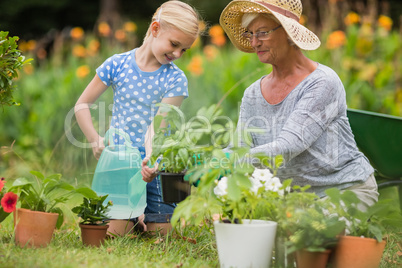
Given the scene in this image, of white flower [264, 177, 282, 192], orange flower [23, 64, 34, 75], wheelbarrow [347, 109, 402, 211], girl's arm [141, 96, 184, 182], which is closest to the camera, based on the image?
white flower [264, 177, 282, 192]

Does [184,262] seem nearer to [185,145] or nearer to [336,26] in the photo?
[185,145]

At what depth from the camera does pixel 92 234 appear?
7.89 feet

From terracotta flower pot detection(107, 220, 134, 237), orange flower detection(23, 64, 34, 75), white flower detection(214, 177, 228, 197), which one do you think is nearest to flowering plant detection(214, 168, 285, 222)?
white flower detection(214, 177, 228, 197)

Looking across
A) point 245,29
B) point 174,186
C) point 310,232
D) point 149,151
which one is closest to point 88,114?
point 149,151

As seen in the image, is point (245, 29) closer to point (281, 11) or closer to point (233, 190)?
point (281, 11)

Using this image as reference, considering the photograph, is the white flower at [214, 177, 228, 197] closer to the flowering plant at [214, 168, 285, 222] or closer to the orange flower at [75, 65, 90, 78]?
the flowering plant at [214, 168, 285, 222]

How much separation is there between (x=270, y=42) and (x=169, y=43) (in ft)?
1.79

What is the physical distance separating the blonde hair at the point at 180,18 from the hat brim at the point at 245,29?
17 centimetres

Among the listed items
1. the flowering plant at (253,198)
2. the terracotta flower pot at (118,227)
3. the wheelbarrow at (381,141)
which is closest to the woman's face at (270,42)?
the flowering plant at (253,198)

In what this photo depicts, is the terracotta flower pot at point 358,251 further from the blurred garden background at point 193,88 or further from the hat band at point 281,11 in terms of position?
the blurred garden background at point 193,88

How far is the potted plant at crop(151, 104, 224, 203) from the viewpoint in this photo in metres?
2.13

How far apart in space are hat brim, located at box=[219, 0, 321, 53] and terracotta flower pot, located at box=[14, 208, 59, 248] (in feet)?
4.44

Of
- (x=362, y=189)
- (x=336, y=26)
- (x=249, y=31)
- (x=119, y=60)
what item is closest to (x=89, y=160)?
(x=119, y=60)

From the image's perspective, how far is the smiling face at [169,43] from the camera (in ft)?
8.61
